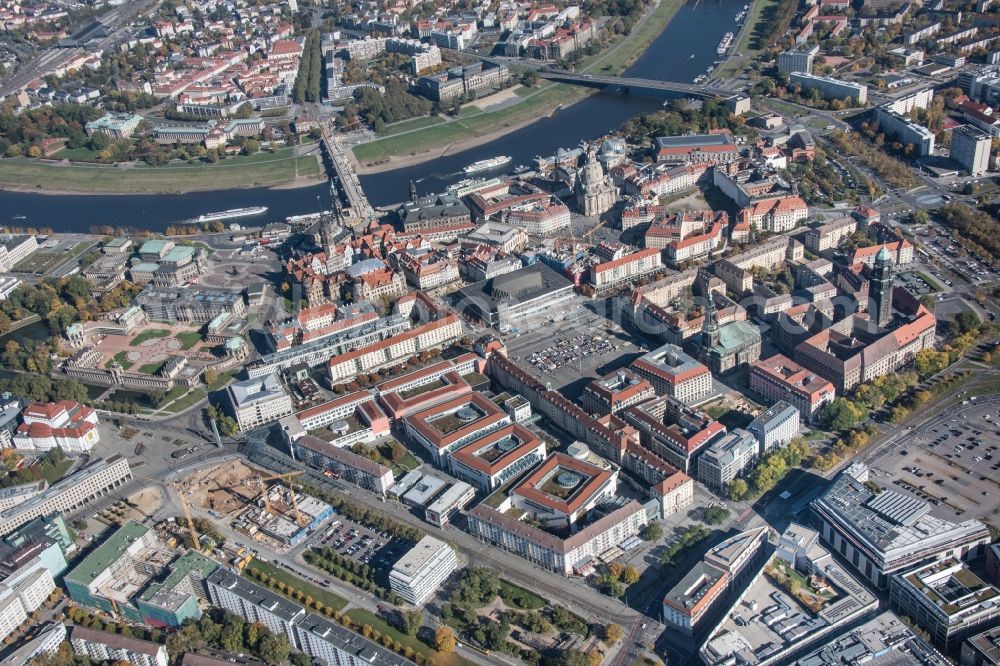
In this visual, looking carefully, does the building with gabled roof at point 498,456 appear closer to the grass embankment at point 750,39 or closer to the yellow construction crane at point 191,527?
the yellow construction crane at point 191,527

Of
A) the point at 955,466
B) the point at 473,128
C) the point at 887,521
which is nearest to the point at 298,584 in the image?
the point at 887,521

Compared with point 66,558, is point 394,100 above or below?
above

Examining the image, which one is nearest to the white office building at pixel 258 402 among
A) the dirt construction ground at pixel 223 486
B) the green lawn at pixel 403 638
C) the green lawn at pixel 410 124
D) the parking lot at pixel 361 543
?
the dirt construction ground at pixel 223 486

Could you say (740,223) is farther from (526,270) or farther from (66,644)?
(66,644)

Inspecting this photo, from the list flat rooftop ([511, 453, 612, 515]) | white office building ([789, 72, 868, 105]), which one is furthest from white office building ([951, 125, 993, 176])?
flat rooftop ([511, 453, 612, 515])

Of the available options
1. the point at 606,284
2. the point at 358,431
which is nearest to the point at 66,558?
the point at 358,431

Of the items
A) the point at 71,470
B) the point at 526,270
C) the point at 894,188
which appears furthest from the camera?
the point at 894,188

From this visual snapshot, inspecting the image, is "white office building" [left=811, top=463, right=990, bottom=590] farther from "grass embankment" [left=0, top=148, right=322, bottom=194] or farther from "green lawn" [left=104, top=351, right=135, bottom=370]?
"grass embankment" [left=0, top=148, right=322, bottom=194]
